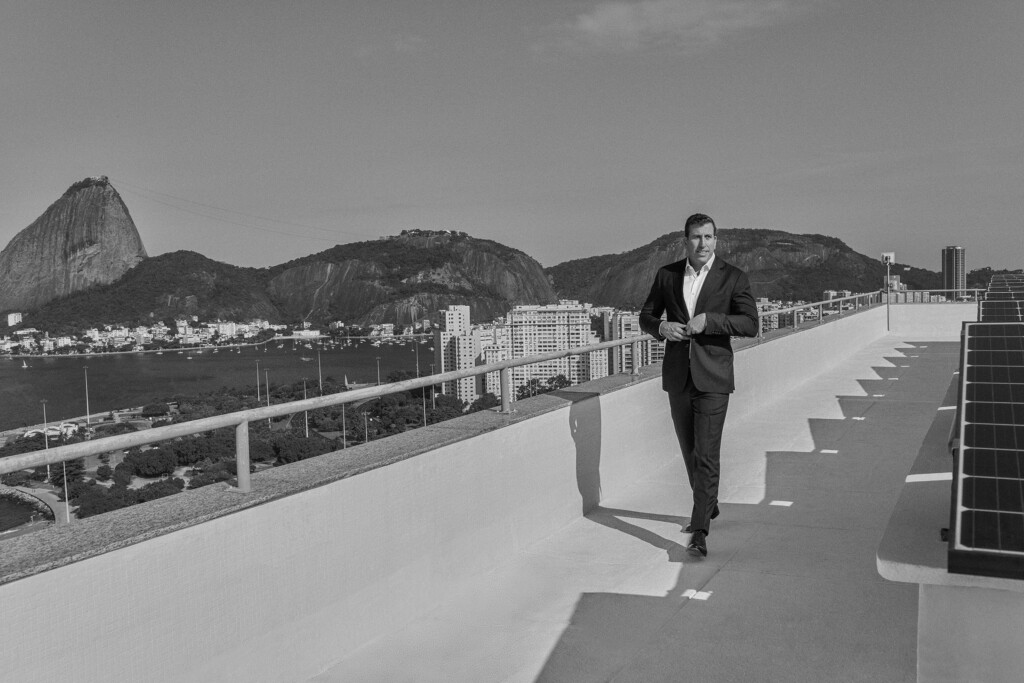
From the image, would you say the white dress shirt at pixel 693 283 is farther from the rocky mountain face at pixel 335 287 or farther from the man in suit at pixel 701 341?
the rocky mountain face at pixel 335 287

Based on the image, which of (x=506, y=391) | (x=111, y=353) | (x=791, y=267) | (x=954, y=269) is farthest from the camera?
(x=791, y=267)

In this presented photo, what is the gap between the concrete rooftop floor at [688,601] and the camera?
3135mm

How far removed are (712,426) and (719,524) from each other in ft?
3.66

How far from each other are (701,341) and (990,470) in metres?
2.15

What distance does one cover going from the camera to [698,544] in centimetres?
439

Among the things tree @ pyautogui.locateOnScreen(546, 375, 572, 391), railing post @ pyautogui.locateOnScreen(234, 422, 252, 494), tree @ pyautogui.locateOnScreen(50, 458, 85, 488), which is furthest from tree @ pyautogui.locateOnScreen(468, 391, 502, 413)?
tree @ pyautogui.locateOnScreen(50, 458, 85, 488)

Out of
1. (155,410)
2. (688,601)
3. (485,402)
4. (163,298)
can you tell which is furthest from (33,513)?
(163,298)

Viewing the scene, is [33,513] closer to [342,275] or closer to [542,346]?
[542,346]

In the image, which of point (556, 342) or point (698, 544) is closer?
point (698, 544)

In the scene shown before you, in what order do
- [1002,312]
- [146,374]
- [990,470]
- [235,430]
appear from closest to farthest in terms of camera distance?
[990,470], [235,430], [146,374], [1002,312]

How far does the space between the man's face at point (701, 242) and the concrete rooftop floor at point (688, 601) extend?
1.55 m

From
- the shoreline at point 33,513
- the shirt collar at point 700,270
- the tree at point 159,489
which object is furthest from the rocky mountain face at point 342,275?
the shoreline at point 33,513

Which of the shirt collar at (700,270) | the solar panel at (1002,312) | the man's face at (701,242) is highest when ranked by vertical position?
the man's face at (701,242)

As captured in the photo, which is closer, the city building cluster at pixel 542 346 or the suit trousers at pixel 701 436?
the suit trousers at pixel 701 436
